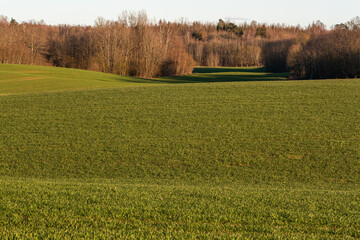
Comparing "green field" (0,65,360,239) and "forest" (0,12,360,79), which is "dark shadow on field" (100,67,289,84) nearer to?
"forest" (0,12,360,79)

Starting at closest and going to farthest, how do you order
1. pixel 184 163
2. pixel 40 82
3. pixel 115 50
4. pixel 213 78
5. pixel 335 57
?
1. pixel 184 163
2. pixel 40 82
3. pixel 335 57
4. pixel 115 50
5. pixel 213 78

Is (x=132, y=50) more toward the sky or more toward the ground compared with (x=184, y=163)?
more toward the sky

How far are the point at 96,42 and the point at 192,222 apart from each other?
194ft

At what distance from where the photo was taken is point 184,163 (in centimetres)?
1374

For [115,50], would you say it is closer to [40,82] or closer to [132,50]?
[132,50]

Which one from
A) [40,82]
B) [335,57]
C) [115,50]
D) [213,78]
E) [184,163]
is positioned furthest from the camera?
[213,78]

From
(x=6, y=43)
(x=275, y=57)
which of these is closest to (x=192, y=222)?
(x=6, y=43)

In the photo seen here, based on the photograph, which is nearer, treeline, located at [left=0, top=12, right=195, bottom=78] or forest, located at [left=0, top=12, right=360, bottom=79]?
forest, located at [left=0, top=12, right=360, bottom=79]

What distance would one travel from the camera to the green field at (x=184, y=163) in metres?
5.88

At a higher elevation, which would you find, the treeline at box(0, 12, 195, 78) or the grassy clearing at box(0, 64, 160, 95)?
the treeline at box(0, 12, 195, 78)

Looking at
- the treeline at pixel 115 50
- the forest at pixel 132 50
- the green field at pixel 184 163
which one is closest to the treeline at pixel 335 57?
the forest at pixel 132 50

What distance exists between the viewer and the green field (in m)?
5.88

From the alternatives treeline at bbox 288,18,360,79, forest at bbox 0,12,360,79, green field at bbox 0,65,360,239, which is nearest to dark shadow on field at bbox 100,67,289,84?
forest at bbox 0,12,360,79

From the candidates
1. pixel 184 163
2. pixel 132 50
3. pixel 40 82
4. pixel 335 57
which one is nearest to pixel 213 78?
pixel 132 50
